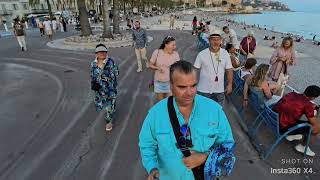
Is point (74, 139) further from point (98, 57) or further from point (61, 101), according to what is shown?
point (61, 101)

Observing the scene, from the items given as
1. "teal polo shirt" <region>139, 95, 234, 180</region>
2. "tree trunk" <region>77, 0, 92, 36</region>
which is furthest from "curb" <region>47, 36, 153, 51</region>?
"teal polo shirt" <region>139, 95, 234, 180</region>

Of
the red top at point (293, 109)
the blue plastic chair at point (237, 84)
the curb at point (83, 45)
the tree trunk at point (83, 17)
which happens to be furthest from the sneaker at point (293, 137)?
the tree trunk at point (83, 17)

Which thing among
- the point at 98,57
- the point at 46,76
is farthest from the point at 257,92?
the point at 46,76

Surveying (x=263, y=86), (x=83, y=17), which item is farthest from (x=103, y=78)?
(x=83, y=17)

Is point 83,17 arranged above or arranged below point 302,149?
above

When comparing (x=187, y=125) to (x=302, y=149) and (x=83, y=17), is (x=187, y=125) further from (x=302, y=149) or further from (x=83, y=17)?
(x=83, y=17)

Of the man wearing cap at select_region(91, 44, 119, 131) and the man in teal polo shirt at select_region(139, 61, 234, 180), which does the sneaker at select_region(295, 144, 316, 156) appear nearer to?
the man in teal polo shirt at select_region(139, 61, 234, 180)

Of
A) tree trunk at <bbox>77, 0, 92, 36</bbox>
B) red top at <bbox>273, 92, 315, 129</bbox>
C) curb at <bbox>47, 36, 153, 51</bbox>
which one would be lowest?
red top at <bbox>273, 92, 315, 129</bbox>

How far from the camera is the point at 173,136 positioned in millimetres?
1985

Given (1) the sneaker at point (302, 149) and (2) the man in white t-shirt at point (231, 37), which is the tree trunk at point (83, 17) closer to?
(2) the man in white t-shirt at point (231, 37)

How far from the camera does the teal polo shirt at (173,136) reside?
1.99 m

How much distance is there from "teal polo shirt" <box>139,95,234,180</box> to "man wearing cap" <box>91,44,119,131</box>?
3.14 meters

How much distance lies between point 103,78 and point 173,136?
134 inches

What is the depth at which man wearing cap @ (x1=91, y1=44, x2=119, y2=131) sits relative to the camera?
501 centimetres
